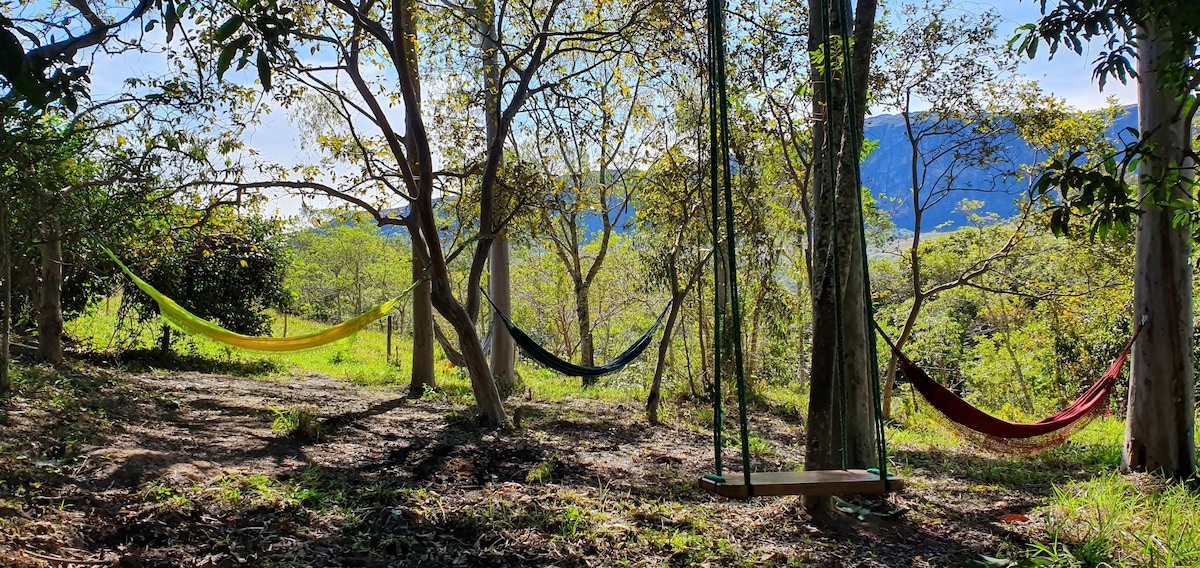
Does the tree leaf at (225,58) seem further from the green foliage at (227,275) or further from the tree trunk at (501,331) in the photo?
the tree trunk at (501,331)

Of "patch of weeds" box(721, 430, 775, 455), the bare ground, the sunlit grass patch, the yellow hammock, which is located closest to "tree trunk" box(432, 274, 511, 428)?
the bare ground

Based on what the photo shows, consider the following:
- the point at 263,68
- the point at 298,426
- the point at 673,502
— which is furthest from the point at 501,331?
the point at 263,68

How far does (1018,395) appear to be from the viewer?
34.4 ft

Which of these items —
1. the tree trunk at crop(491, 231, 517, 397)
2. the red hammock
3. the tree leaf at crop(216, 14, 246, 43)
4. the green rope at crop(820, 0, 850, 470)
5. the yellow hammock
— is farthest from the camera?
the tree trunk at crop(491, 231, 517, 397)

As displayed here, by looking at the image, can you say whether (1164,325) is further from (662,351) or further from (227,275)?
(227,275)

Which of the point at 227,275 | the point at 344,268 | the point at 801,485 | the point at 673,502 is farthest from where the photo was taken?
the point at 344,268

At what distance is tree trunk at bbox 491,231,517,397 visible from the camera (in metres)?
6.89

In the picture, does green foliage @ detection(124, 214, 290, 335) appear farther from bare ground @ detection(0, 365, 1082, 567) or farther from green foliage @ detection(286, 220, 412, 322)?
green foliage @ detection(286, 220, 412, 322)

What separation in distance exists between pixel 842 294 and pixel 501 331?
16.1 ft

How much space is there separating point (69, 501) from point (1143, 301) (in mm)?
4341

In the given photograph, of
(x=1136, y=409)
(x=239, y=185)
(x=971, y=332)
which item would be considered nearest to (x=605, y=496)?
(x=1136, y=409)

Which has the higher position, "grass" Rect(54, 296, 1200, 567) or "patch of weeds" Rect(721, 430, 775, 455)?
"grass" Rect(54, 296, 1200, 567)

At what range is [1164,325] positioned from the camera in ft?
10.5

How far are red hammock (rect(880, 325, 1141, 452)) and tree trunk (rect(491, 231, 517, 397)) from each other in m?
3.89
